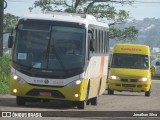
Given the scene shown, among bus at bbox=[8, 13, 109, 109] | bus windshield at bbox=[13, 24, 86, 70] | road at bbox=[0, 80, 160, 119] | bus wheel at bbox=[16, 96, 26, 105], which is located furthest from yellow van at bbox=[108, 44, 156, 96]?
bus windshield at bbox=[13, 24, 86, 70]

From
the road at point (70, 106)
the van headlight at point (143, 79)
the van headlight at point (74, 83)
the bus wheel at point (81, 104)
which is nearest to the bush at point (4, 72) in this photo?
the road at point (70, 106)

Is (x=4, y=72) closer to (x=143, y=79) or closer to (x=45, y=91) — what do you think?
(x=143, y=79)

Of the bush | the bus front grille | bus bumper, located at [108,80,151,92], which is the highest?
the bus front grille

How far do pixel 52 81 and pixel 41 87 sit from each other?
37 cm

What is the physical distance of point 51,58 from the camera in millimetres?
20438

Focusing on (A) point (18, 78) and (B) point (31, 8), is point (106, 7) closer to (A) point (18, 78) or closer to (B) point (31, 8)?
(B) point (31, 8)

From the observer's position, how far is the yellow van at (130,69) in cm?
3266

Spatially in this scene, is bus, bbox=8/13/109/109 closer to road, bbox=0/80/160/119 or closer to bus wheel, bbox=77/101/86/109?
bus wheel, bbox=77/101/86/109

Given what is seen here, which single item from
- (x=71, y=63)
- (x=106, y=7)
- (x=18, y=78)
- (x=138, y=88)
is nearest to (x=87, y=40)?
(x=71, y=63)

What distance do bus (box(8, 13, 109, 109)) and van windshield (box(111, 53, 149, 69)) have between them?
39.5 ft

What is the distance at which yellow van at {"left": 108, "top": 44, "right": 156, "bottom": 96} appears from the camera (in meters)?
32.7

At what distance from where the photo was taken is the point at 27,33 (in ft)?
68.0

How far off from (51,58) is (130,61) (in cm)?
1318

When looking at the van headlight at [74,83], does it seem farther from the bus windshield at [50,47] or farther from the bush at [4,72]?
the bush at [4,72]
